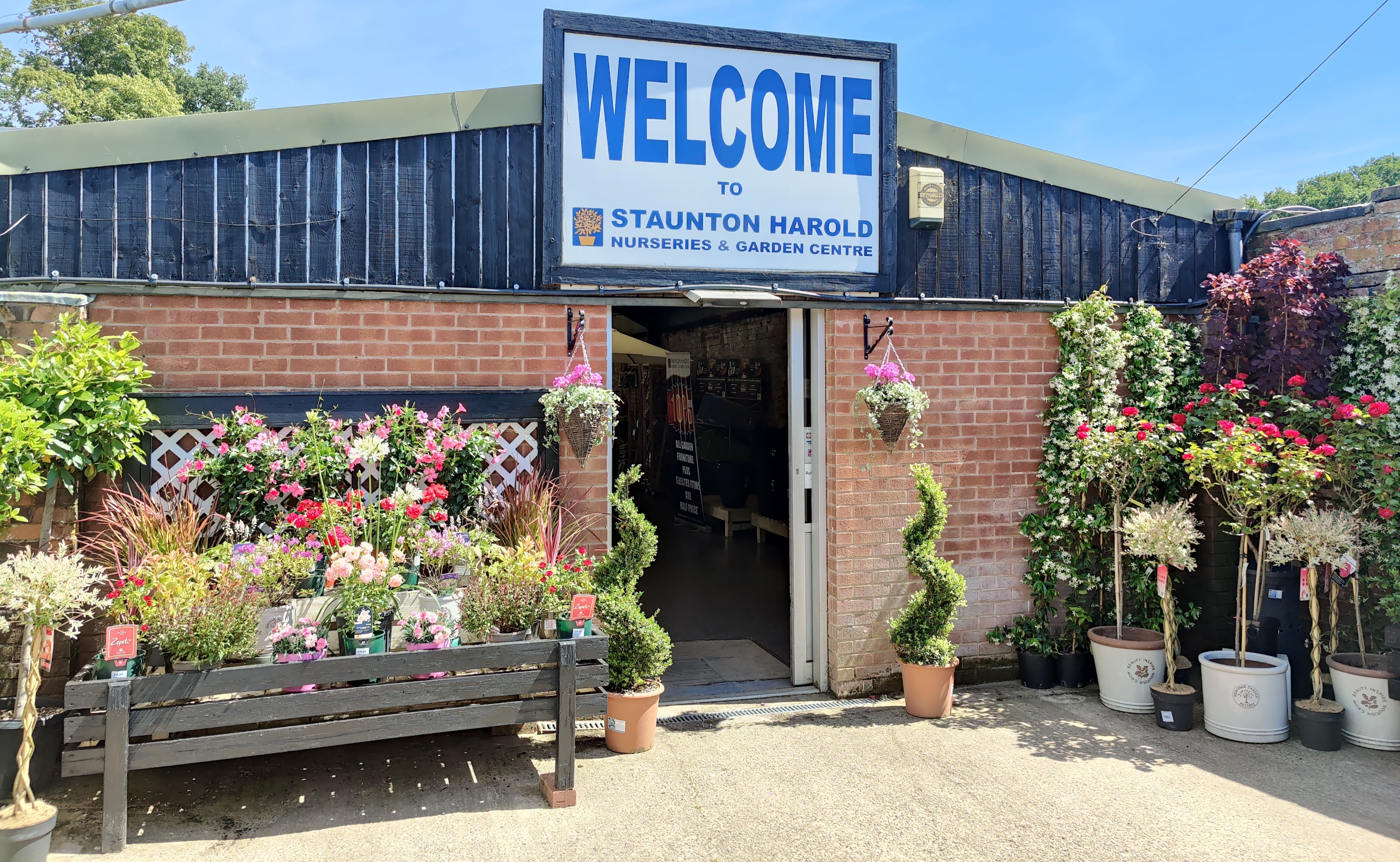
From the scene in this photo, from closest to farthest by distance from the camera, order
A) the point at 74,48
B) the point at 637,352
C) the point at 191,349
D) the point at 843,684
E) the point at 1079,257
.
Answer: the point at 191,349, the point at 843,684, the point at 1079,257, the point at 637,352, the point at 74,48

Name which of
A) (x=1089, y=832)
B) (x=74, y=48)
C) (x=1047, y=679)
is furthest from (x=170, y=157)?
(x=74, y=48)

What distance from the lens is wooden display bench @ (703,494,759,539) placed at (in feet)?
37.1

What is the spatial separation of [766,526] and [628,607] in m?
6.46

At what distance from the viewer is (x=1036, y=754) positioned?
4.43 metres

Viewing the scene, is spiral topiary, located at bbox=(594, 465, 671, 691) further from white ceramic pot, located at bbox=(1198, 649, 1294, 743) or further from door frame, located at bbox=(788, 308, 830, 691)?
white ceramic pot, located at bbox=(1198, 649, 1294, 743)

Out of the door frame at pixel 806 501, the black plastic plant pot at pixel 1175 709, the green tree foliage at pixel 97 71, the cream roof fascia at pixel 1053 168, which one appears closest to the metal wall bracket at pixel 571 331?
the door frame at pixel 806 501

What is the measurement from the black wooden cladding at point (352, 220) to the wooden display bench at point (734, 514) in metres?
6.12

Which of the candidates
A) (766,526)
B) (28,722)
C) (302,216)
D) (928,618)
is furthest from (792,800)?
(766,526)

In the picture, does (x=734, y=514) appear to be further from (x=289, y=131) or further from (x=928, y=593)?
(x=289, y=131)

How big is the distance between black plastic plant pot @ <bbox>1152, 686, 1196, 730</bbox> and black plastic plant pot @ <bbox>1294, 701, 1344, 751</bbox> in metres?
0.52

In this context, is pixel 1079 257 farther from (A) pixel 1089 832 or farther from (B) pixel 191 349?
(B) pixel 191 349

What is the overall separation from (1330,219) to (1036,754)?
12.7ft

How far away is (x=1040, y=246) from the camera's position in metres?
5.71

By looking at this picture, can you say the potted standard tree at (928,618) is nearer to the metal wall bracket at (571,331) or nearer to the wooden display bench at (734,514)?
the metal wall bracket at (571,331)
